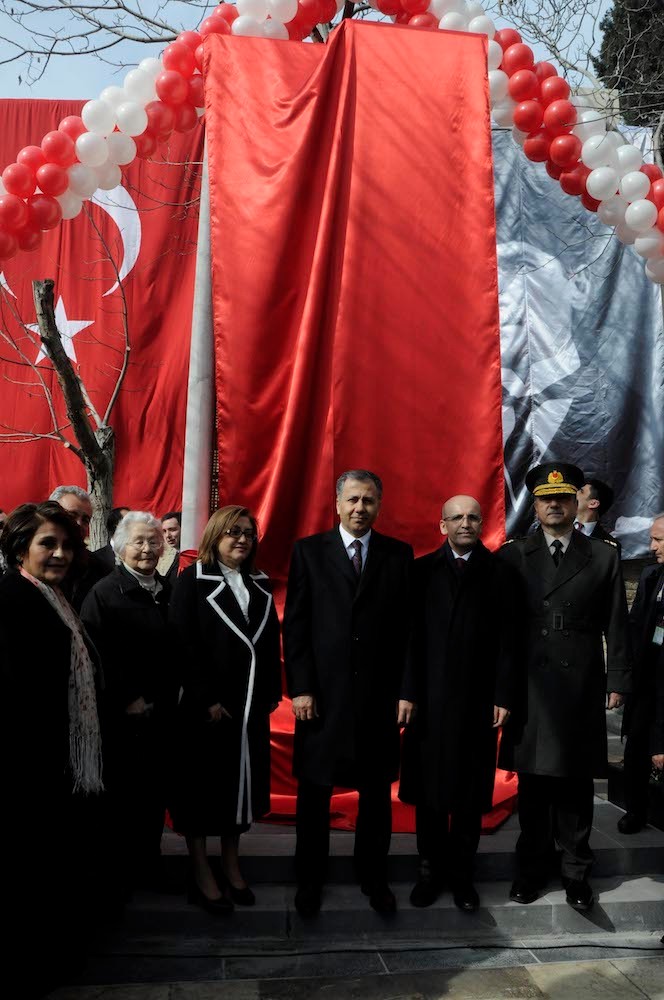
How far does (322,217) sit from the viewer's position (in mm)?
4402

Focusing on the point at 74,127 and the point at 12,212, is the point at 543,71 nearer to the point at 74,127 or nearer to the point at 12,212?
the point at 74,127

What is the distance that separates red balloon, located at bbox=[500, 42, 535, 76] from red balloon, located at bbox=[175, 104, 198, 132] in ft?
5.63

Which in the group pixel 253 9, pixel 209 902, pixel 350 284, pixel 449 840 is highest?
pixel 253 9

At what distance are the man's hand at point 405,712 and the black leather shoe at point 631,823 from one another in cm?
143

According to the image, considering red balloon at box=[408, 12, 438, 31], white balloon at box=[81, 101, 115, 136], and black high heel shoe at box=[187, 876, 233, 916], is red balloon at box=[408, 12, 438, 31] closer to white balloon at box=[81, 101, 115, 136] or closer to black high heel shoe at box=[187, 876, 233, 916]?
white balloon at box=[81, 101, 115, 136]

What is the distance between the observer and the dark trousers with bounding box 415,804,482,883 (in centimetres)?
365

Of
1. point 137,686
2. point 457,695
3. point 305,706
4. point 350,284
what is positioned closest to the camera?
point 137,686

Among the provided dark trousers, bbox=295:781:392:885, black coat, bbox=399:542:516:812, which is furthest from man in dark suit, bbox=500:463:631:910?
dark trousers, bbox=295:781:392:885

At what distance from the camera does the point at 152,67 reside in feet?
15.1

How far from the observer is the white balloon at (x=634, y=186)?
15.5ft

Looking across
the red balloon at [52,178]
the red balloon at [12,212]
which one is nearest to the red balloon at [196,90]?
the red balloon at [52,178]

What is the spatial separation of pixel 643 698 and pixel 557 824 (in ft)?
3.09

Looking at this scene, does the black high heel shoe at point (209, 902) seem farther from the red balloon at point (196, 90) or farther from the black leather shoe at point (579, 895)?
the red balloon at point (196, 90)

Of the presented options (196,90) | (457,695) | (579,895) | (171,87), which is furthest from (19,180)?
(579,895)
